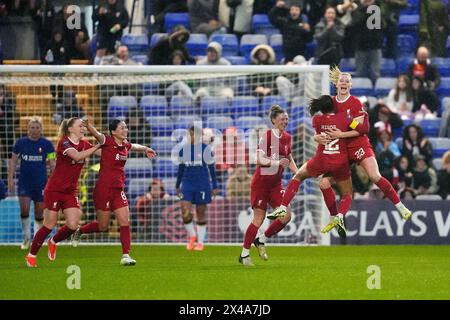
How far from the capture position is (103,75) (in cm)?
2230

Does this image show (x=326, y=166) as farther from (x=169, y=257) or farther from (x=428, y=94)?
(x=428, y=94)

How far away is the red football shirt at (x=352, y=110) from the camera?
52.3 ft

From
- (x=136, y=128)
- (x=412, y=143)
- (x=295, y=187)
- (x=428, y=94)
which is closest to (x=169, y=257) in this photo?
(x=295, y=187)

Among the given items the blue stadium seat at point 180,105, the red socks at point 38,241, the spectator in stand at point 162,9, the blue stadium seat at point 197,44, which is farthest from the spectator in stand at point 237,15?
the red socks at point 38,241

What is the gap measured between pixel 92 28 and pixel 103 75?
3.34 metres

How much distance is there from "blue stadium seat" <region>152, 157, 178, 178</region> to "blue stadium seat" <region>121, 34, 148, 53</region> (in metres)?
3.71

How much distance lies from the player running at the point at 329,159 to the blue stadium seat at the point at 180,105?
20.8ft

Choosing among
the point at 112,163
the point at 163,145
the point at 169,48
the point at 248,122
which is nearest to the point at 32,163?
the point at 163,145

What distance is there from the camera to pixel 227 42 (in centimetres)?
2561

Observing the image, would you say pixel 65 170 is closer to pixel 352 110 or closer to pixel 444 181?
pixel 352 110

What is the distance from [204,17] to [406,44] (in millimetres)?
3930

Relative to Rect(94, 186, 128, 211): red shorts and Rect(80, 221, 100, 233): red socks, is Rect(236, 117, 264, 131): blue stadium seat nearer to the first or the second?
Rect(80, 221, 100, 233): red socks

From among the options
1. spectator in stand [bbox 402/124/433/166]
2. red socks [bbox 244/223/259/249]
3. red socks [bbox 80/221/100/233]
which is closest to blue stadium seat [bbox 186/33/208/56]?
spectator in stand [bbox 402/124/433/166]

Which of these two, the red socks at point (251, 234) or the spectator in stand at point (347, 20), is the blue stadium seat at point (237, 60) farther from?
the red socks at point (251, 234)
